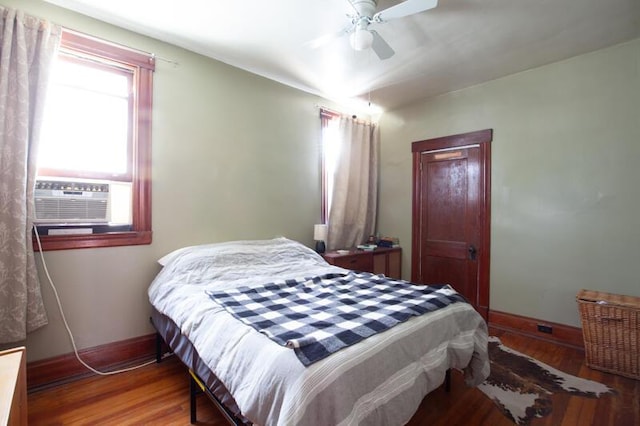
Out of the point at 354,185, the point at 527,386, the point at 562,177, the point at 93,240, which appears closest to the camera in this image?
the point at 527,386

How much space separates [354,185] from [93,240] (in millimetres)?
2820

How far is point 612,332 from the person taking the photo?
7.57ft

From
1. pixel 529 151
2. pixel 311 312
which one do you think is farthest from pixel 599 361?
pixel 311 312

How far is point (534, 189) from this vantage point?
9.91 ft

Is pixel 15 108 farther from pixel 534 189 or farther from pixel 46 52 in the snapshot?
pixel 534 189

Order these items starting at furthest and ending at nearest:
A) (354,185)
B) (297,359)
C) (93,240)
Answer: (354,185) → (93,240) → (297,359)

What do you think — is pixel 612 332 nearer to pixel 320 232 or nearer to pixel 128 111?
pixel 320 232

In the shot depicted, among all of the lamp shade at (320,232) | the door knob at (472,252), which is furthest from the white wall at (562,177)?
the lamp shade at (320,232)

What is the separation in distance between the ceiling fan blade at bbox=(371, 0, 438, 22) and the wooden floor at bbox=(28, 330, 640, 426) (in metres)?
2.41

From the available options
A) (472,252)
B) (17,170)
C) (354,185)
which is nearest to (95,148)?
(17,170)

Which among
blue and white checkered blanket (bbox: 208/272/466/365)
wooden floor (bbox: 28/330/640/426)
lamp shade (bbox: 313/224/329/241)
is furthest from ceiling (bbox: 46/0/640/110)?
wooden floor (bbox: 28/330/640/426)

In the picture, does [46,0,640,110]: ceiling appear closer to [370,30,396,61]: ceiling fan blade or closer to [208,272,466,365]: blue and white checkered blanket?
[370,30,396,61]: ceiling fan blade

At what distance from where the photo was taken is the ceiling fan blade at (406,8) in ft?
5.64

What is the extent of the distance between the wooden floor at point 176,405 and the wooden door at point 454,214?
4.39 ft
